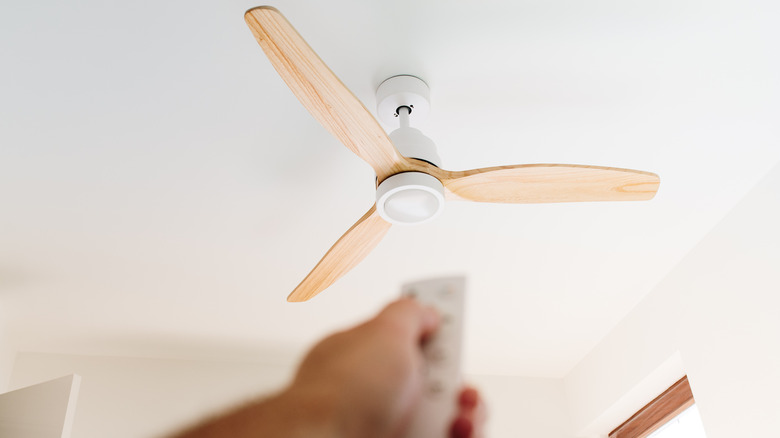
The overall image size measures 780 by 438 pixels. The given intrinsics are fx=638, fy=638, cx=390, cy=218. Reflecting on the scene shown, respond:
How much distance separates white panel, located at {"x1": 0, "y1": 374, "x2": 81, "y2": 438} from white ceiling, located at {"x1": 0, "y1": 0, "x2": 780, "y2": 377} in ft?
1.15

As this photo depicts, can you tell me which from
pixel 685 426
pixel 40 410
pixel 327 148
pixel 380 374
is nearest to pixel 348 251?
pixel 327 148

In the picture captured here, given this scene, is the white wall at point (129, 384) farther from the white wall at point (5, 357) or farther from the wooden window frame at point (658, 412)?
the wooden window frame at point (658, 412)

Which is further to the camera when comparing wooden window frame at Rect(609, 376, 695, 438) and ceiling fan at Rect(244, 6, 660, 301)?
wooden window frame at Rect(609, 376, 695, 438)

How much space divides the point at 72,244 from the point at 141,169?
0.44 meters

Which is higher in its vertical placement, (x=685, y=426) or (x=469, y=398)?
(x=685, y=426)

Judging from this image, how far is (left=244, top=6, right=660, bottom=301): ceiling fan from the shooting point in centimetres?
109

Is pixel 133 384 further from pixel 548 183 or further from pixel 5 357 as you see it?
pixel 548 183

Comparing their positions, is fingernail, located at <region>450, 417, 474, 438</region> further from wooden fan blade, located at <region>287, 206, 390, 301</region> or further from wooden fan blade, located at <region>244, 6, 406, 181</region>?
wooden fan blade, located at <region>287, 206, 390, 301</region>

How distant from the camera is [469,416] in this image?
330mm

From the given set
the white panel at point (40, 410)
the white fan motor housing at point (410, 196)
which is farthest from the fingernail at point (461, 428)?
the white panel at point (40, 410)

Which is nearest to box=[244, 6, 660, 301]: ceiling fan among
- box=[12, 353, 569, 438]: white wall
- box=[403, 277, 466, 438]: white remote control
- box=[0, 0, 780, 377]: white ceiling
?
box=[0, 0, 780, 377]: white ceiling

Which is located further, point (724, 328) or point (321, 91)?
point (724, 328)

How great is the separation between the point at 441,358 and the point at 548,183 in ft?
3.43

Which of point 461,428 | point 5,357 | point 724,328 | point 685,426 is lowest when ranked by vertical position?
point 461,428
